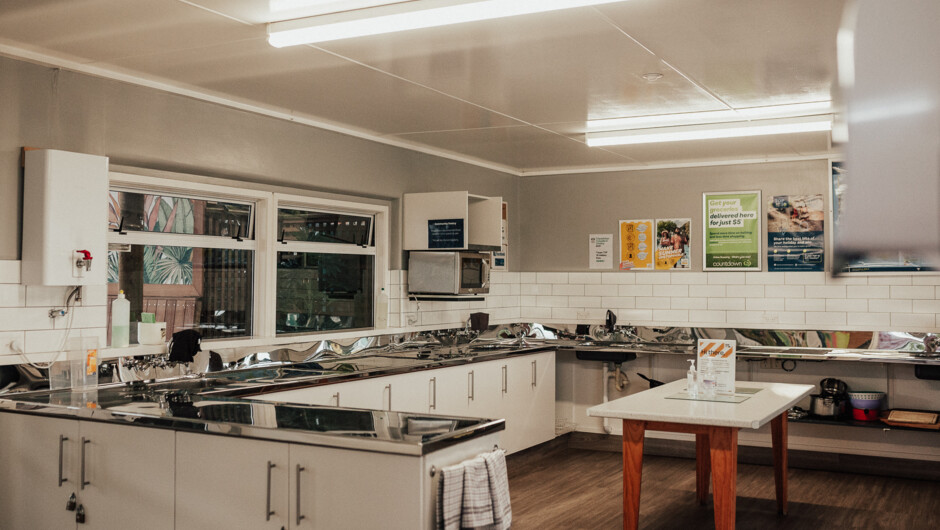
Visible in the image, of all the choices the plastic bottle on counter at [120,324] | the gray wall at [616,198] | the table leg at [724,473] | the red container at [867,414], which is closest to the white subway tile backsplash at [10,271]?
the plastic bottle on counter at [120,324]

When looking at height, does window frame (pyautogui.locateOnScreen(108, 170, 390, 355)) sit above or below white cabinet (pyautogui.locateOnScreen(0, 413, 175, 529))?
above

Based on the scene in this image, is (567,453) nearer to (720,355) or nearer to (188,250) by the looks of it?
(720,355)

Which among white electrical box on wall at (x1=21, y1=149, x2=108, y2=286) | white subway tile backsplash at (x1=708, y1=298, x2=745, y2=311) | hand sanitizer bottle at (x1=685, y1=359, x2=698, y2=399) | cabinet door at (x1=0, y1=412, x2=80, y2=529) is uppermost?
white electrical box on wall at (x1=21, y1=149, x2=108, y2=286)

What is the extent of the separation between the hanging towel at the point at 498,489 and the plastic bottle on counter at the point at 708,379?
218 centimetres

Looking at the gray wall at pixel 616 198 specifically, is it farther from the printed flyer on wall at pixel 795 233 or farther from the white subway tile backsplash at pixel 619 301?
the white subway tile backsplash at pixel 619 301

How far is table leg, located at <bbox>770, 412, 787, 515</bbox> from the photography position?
5078 millimetres

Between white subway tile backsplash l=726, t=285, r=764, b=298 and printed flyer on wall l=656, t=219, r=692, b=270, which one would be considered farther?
printed flyer on wall l=656, t=219, r=692, b=270

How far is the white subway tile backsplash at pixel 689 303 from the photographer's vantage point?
723 cm

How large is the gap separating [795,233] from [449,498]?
5.33 m

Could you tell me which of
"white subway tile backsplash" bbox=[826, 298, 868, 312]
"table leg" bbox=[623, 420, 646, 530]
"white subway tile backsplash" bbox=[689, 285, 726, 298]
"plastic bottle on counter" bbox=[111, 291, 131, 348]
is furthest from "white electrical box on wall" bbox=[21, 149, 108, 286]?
"white subway tile backsplash" bbox=[826, 298, 868, 312]

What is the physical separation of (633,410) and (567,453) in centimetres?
318

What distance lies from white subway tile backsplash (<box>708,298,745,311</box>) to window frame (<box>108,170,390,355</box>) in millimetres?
2953

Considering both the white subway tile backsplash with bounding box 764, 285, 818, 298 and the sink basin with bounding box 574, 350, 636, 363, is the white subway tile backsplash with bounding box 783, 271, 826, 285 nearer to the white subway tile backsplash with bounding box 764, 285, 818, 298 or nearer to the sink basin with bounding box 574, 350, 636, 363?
the white subway tile backsplash with bounding box 764, 285, 818, 298

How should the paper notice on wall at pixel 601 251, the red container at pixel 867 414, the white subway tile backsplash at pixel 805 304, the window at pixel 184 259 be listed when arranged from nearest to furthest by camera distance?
the window at pixel 184 259 → the red container at pixel 867 414 → the white subway tile backsplash at pixel 805 304 → the paper notice on wall at pixel 601 251
